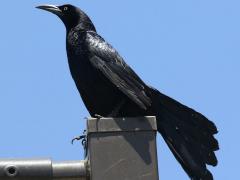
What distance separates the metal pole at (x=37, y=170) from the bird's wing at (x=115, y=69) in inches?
93.7

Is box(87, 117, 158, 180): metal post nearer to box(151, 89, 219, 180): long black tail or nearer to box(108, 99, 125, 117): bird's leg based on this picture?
box(151, 89, 219, 180): long black tail

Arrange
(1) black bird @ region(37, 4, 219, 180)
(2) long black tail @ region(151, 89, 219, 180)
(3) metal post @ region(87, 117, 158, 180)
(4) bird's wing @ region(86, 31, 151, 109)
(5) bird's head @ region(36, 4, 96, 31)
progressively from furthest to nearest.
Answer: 1. (5) bird's head @ region(36, 4, 96, 31)
2. (4) bird's wing @ region(86, 31, 151, 109)
3. (1) black bird @ region(37, 4, 219, 180)
4. (2) long black tail @ region(151, 89, 219, 180)
5. (3) metal post @ region(87, 117, 158, 180)

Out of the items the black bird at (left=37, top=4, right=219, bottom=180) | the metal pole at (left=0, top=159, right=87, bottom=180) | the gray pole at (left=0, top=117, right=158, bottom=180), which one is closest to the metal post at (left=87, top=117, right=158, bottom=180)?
the gray pole at (left=0, top=117, right=158, bottom=180)

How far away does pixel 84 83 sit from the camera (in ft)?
25.6

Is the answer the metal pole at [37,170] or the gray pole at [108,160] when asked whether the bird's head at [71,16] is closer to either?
the gray pole at [108,160]

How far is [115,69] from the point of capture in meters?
7.68

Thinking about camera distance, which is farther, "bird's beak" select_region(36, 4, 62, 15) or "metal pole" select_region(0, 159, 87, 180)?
"bird's beak" select_region(36, 4, 62, 15)

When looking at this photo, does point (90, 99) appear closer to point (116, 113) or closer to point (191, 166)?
point (116, 113)

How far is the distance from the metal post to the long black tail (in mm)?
1328

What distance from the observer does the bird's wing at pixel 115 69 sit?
280 inches

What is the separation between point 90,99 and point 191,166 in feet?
5.53

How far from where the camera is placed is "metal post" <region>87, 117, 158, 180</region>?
462cm

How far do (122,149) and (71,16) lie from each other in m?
4.56

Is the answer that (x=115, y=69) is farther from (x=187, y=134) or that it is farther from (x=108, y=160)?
(x=108, y=160)
